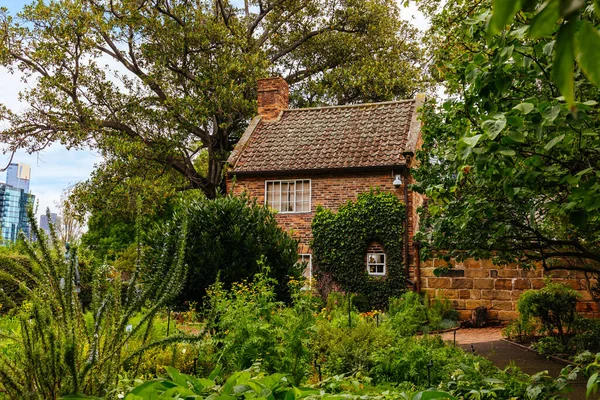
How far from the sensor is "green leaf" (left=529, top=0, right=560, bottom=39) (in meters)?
0.65

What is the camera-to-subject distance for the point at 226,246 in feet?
33.2

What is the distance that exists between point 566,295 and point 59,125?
18.8m

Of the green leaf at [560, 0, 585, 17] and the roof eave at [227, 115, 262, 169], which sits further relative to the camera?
the roof eave at [227, 115, 262, 169]

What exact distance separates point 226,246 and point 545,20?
31.6ft

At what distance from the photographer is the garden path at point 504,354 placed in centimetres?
887

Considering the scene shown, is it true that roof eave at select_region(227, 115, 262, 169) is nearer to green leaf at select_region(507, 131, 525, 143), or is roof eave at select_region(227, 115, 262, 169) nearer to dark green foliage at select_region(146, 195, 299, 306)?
dark green foliage at select_region(146, 195, 299, 306)

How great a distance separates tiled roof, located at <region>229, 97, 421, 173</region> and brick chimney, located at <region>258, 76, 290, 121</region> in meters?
0.37

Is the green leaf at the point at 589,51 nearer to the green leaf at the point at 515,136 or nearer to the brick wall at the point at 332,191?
the green leaf at the point at 515,136

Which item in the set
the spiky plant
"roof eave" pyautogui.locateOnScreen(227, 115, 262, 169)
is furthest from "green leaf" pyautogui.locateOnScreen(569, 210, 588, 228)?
"roof eave" pyautogui.locateOnScreen(227, 115, 262, 169)

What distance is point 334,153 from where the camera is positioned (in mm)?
18938

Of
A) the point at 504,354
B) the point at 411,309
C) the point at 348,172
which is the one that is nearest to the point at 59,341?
the point at 504,354

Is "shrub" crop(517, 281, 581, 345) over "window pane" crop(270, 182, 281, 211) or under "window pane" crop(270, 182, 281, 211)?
under

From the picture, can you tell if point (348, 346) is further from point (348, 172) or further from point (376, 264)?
point (348, 172)

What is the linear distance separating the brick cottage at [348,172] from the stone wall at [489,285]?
3 centimetres
